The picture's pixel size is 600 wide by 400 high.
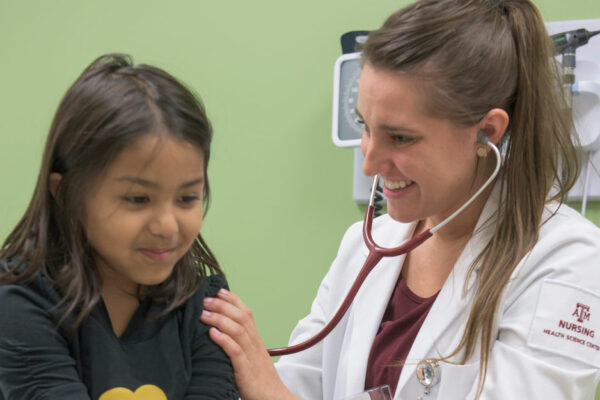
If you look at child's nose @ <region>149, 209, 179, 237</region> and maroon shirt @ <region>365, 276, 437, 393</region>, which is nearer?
child's nose @ <region>149, 209, 179, 237</region>

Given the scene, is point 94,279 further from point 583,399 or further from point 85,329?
point 583,399

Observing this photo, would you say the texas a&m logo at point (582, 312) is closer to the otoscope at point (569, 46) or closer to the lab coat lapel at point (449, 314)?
the lab coat lapel at point (449, 314)

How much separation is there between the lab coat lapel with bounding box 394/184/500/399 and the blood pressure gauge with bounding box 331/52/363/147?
20.1 inches

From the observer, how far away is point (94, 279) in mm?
1033

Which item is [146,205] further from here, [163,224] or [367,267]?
[367,267]

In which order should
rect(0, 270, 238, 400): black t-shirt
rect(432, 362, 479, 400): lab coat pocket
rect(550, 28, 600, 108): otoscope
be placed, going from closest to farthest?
rect(0, 270, 238, 400): black t-shirt → rect(432, 362, 479, 400): lab coat pocket → rect(550, 28, 600, 108): otoscope

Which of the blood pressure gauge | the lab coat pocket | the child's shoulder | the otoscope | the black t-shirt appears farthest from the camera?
the blood pressure gauge

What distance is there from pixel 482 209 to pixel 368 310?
287mm

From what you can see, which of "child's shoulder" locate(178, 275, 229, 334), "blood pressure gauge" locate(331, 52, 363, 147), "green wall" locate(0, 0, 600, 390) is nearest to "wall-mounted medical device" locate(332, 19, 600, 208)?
"blood pressure gauge" locate(331, 52, 363, 147)

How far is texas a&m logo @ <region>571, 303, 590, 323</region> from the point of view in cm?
119

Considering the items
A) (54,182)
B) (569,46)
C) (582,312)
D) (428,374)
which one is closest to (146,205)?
(54,182)

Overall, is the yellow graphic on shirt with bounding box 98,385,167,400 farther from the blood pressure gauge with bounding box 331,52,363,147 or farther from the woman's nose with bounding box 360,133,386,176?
the blood pressure gauge with bounding box 331,52,363,147

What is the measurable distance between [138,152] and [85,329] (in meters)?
0.25

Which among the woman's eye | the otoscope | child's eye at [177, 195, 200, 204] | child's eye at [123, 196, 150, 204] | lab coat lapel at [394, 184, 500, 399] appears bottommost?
lab coat lapel at [394, 184, 500, 399]
